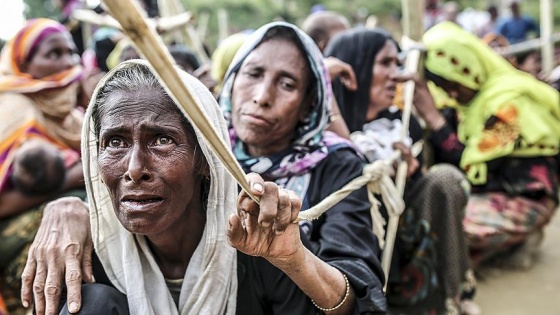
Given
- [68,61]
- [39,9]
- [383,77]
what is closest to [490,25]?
[383,77]

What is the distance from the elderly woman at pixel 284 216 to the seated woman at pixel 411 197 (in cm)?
71

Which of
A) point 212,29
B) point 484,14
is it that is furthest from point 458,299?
point 212,29

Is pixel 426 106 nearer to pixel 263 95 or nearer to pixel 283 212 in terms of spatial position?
pixel 263 95

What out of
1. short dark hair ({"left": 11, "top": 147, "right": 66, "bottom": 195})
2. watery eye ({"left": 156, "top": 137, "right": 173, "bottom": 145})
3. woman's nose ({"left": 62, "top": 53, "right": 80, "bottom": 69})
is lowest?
short dark hair ({"left": 11, "top": 147, "right": 66, "bottom": 195})

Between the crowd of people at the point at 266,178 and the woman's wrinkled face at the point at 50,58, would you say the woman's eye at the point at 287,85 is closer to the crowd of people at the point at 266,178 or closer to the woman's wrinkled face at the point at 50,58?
the crowd of people at the point at 266,178

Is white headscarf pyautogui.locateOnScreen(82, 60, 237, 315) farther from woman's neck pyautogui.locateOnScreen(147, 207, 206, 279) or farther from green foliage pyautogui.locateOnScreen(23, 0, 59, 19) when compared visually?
green foliage pyautogui.locateOnScreen(23, 0, 59, 19)

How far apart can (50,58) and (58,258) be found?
2226 mm

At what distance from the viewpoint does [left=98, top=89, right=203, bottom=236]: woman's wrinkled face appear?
1288mm

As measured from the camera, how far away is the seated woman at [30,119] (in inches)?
109

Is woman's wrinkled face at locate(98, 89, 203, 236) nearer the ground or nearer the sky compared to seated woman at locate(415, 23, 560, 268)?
nearer the sky

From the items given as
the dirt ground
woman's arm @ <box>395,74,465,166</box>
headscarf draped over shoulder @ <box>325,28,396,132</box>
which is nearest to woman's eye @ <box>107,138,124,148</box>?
headscarf draped over shoulder @ <box>325,28,396,132</box>

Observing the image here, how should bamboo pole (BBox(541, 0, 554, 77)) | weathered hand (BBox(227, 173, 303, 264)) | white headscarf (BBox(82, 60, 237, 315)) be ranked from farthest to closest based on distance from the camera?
bamboo pole (BBox(541, 0, 554, 77)) < white headscarf (BBox(82, 60, 237, 315)) < weathered hand (BBox(227, 173, 303, 264))

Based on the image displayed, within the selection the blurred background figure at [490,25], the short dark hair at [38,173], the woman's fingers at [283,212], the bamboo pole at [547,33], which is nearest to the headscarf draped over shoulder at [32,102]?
the short dark hair at [38,173]

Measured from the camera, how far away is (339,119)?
8.16 ft
